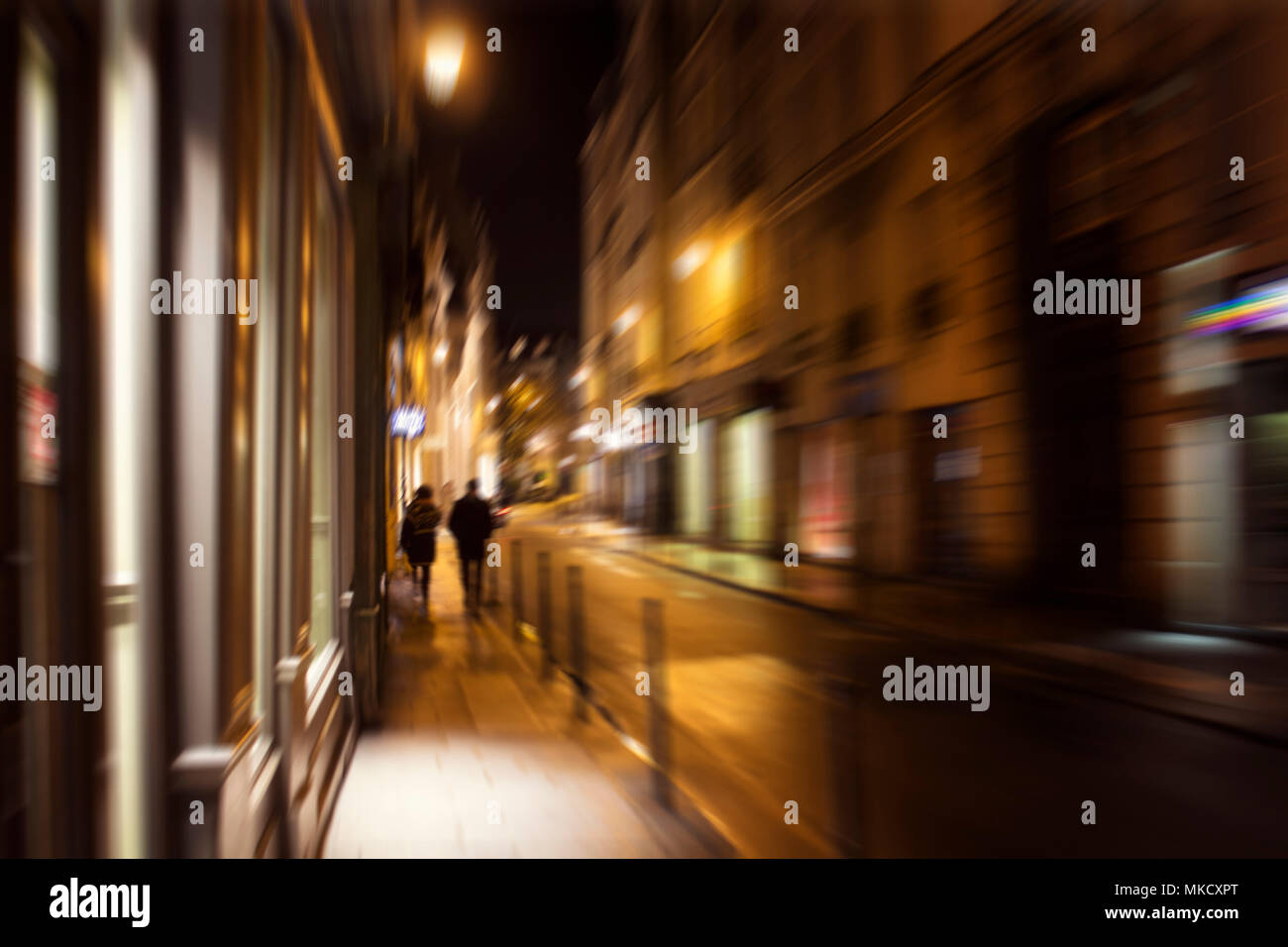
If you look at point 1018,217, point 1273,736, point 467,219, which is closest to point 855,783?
point 1273,736

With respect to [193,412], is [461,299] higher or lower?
higher

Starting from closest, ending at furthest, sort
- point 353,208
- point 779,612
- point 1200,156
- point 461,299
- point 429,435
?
point 353,208
point 1200,156
point 779,612
point 461,299
point 429,435

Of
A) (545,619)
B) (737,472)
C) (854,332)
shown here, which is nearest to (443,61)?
(545,619)

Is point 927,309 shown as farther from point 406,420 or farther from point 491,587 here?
point 406,420

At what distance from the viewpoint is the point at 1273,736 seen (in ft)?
18.6

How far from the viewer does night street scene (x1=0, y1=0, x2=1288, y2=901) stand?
2.24 metres

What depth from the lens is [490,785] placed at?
477cm

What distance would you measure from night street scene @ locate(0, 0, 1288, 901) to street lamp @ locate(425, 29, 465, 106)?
65 millimetres

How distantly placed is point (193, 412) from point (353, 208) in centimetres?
485

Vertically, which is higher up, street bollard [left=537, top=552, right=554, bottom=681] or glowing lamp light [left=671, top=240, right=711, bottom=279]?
glowing lamp light [left=671, top=240, right=711, bottom=279]

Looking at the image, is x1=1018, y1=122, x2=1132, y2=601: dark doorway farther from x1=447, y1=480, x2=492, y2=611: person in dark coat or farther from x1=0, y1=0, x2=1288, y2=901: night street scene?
x1=447, y1=480, x2=492, y2=611: person in dark coat

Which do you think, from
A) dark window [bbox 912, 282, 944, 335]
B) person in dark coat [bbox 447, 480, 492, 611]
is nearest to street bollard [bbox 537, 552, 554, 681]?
person in dark coat [bbox 447, 480, 492, 611]

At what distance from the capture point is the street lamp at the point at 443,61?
8609mm
